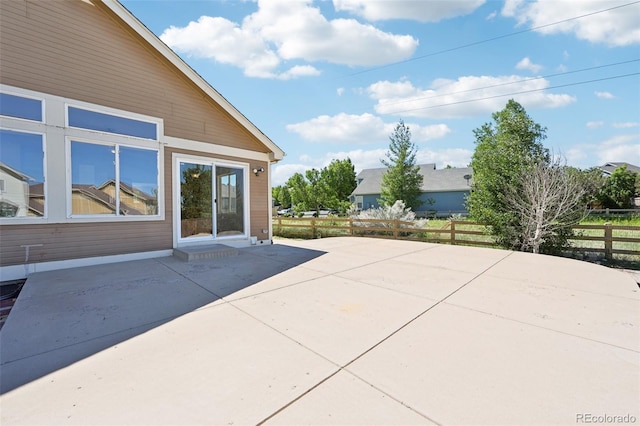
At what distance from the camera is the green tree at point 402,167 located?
24047mm

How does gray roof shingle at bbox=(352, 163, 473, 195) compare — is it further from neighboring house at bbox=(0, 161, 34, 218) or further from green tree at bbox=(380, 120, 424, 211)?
neighboring house at bbox=(0, 161, 34, 218)

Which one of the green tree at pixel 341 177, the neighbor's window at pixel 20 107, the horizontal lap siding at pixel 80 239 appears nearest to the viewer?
the neighbor's window at pixel 20 107

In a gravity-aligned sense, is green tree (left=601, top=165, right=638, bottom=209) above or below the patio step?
above

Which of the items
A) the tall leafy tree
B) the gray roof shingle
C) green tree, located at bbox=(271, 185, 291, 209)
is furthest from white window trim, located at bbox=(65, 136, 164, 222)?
green tree, located at bbox=(271, 185, 291, 209)

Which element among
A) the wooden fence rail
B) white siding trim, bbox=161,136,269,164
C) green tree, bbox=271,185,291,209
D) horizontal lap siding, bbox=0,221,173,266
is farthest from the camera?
green tree, bbox=271,185,291,209

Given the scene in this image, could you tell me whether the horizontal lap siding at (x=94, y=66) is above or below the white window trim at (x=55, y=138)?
above

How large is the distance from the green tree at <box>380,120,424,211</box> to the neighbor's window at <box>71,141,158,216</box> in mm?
20008

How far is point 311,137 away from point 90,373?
19814mm

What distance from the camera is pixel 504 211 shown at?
858 centimetres

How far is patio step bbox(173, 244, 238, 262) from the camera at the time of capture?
6.05m

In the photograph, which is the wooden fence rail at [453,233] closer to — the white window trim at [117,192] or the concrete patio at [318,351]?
the concrete patio at [318,351]

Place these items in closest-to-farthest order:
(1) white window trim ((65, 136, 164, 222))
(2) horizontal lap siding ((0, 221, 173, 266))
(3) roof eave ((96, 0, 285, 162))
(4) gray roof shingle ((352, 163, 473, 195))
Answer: (2) horizontal lap siding ((0, 221, 173, 266)), (1) white window trim ((65, 136, 164, 222)), (3) roof eave ((96, 0, 285, 162)), (4) gray roof shingle ((352, 163, 473, 195))

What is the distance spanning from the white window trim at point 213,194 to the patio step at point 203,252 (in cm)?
36

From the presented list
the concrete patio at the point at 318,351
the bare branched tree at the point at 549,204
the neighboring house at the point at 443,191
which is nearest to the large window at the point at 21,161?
the concrete patio at the point at 318,351
